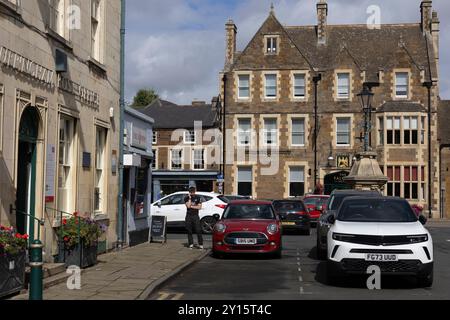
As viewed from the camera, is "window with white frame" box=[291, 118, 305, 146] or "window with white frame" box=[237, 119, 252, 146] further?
"window with white frame" box=[237, 119, 252, 146]

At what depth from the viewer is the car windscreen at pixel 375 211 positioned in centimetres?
1250

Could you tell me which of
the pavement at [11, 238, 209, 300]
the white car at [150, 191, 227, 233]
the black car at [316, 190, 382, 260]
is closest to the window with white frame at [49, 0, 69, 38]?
the pavement at [11, 238, 209, 300]

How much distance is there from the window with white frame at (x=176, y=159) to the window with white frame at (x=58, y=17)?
123 ft

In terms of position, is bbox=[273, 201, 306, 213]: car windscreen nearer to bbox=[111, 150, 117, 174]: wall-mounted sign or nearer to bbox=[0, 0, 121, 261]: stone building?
bbox=[0, 0, 121, 261]: stone building

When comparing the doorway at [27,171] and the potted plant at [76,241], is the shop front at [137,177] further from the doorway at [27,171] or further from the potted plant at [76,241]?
the doorway at [27,171]

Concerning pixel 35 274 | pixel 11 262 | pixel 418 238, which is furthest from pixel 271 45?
pixel 35 274

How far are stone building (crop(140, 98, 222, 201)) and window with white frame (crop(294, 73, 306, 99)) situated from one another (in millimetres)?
6469

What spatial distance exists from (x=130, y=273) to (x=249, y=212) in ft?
18.2

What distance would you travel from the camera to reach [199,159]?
50531 millimetres

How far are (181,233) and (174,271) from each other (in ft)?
43.0

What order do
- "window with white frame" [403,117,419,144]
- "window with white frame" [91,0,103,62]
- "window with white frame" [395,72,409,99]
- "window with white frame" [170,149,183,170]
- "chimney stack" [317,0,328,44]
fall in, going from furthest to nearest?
1. "window with white frame" [170,149,183,170]
2. "chimney stack" [317,0,328,44]
3. "window with white frame" [395,72,409,99]
4. "window with white frame" [403,117,419,144]
5. "window with white frame" [91,0,103,62]

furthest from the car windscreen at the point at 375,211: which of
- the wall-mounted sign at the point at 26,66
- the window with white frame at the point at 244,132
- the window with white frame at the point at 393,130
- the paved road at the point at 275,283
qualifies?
the window with white frame at the point at 244,132

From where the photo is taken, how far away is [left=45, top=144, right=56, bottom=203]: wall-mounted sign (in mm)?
12734
